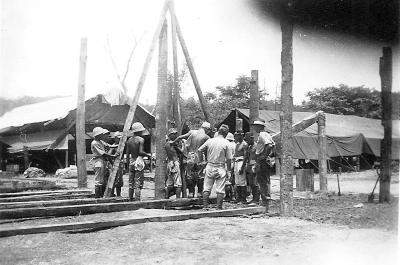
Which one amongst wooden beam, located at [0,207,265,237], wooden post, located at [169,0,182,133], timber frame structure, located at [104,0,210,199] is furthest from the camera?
wooden post, located at [169,0,182,133]

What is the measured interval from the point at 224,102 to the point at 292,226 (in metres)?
28.5

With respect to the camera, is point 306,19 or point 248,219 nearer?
point 306,19

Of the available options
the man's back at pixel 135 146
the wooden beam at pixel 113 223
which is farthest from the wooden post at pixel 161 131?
the wooden beam at pixel 113 223

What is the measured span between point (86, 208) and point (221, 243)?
9.63ft

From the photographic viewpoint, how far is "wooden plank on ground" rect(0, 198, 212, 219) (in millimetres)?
6301

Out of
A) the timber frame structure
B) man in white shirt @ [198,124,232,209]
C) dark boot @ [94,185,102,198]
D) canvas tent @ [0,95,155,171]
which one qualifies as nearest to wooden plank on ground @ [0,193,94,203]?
dark boot @ [94,185,102,198]

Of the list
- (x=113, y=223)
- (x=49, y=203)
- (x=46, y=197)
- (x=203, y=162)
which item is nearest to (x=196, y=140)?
(x=203, y=162)

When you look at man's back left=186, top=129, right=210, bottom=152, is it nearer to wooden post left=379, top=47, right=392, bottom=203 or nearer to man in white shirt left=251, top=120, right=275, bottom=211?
man in white shirt left=251, top=120, right=275, bottom=211

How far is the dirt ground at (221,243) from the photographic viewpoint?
4371mm

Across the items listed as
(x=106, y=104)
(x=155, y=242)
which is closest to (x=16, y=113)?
(x=106, y=104)

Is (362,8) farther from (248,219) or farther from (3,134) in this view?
(3,134)

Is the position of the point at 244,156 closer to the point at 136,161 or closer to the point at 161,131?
the point at 161,131

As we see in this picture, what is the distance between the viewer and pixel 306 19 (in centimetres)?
613

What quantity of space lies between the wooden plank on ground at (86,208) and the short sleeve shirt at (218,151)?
37.7 inches
